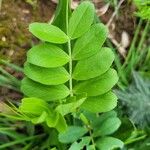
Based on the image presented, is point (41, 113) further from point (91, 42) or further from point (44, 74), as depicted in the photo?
point (91, 42)

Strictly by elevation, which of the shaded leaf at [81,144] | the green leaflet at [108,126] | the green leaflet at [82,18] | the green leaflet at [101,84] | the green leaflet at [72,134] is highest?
the green leaflet at [82,18]

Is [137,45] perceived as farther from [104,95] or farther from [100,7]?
[104,95]

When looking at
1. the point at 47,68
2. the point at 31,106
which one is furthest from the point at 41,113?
the point at 47,68

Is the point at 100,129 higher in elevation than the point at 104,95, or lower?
lower

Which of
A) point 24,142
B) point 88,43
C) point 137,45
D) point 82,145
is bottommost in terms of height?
point 24,142

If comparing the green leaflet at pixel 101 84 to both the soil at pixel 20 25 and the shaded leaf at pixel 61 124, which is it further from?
the soil at pixel 20 25

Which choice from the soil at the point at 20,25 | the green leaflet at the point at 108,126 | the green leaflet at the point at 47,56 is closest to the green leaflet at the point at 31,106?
the green leaflet at the point at 47,56

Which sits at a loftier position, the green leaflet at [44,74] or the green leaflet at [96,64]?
the green leaflet at [96,64]

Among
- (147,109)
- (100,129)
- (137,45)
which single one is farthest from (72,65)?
(137,45)
